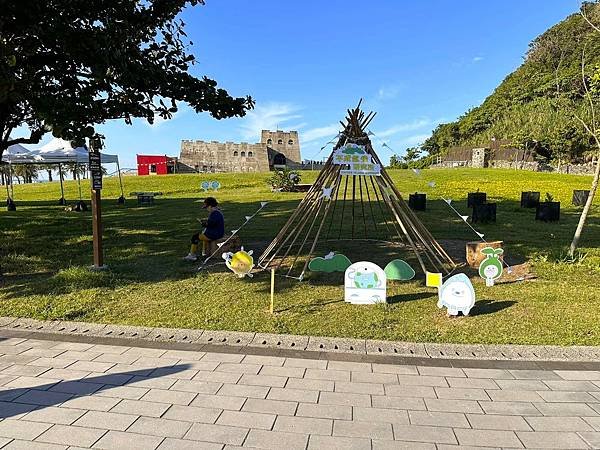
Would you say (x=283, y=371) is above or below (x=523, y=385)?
above

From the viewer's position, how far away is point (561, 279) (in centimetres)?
699

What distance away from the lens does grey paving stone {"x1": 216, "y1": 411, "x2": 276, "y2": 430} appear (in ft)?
10.0

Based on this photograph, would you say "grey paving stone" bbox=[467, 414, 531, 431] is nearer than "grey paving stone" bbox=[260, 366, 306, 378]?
Yes

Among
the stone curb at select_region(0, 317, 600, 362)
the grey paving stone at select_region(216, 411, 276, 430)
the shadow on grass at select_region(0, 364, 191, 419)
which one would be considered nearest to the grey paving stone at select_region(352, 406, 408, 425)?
the grey paving stone at select_region(216, 411, 276, 430)

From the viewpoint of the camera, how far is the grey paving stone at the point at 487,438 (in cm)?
287

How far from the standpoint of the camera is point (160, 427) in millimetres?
3021

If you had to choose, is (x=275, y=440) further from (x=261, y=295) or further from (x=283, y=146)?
(x=283, y=146)

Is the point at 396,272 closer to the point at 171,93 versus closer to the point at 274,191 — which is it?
the point at 171,93

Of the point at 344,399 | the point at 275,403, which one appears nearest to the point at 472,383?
the point at 344,399

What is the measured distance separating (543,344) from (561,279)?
2912 mm

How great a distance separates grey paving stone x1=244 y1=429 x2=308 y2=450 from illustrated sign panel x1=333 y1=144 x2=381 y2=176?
15.7 feet

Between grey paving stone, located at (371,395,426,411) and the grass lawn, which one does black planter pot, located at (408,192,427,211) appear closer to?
the grass lawn

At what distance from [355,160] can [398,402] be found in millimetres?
4446

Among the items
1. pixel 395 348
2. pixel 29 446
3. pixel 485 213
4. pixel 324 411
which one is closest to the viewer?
pixel 29 446
